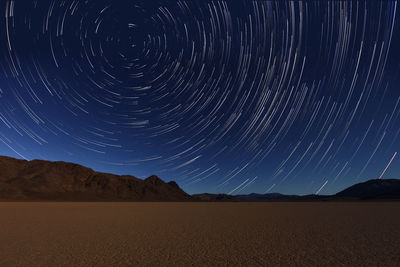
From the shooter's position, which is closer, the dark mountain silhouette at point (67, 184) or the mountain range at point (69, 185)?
the mountain range at point (69, 185)

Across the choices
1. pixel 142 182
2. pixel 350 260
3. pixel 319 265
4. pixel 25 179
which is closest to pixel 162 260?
pixel 319 265

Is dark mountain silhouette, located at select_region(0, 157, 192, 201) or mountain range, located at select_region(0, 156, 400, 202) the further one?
dark mountain silhouette, located at select_region(0, 157, 192, 201)

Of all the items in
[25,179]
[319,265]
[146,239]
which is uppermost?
[25,179]

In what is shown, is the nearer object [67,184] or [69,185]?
[67,184]

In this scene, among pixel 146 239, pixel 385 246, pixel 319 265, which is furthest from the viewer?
pixel 146 239

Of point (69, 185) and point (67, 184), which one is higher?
point (67, 184)

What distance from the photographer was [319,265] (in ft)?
26.8

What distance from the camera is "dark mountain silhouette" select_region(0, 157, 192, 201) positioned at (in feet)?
402

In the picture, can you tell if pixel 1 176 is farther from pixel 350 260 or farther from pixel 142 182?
pixel 350 260

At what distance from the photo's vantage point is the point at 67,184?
484 ft

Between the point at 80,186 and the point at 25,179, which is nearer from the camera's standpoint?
the point at 25,179

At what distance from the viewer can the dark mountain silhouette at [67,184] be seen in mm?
122625

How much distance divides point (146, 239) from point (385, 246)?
10.2 metres

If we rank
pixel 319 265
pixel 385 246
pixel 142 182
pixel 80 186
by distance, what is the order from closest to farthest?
pixel 319 265, pixel 385 246, pixel 80 186, pixel 142 182
